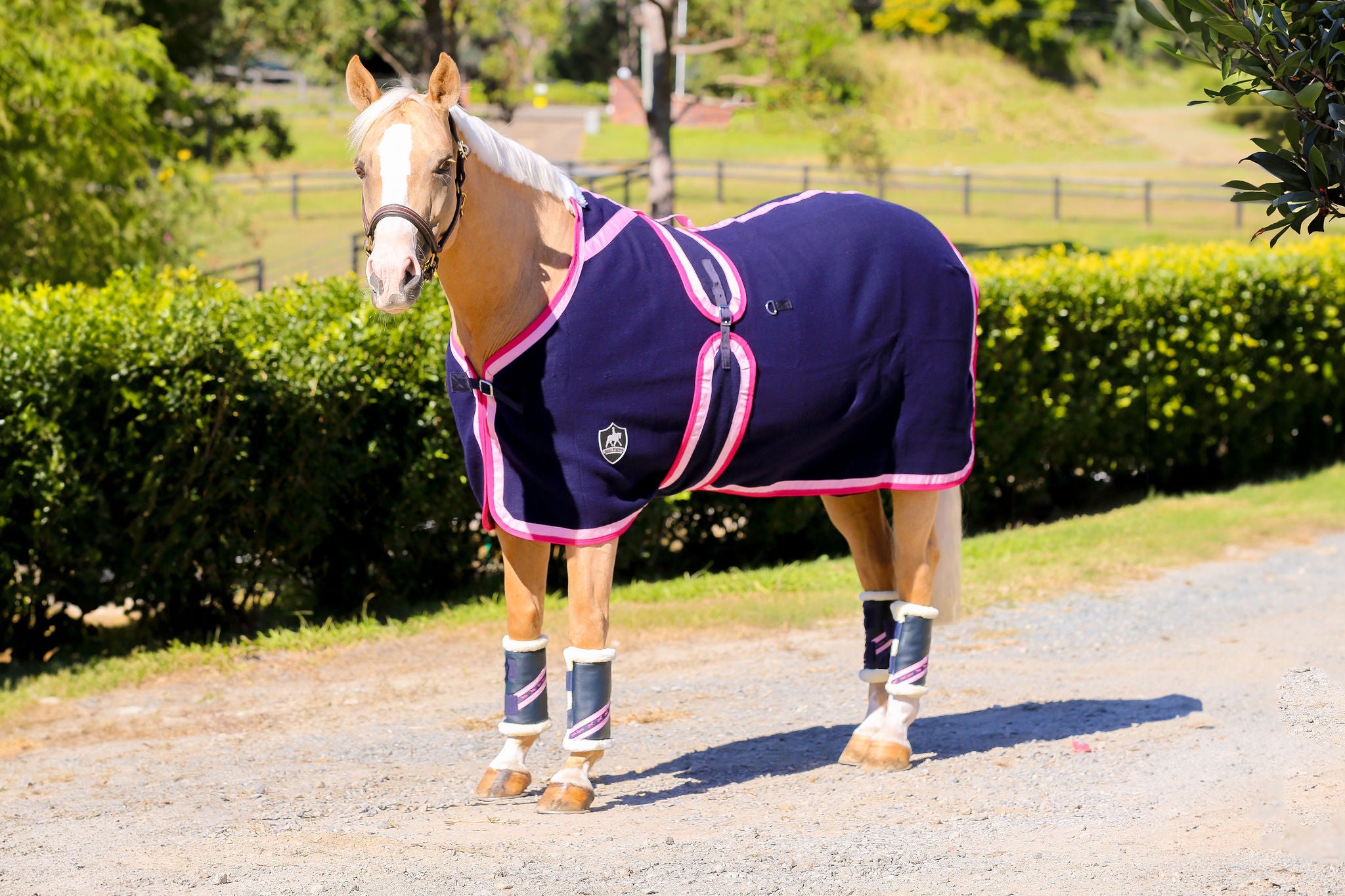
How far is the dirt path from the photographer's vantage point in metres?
4.13

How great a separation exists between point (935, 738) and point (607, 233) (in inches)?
105

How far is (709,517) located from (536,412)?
15.7 ft

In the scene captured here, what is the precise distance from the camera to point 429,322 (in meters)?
7.98

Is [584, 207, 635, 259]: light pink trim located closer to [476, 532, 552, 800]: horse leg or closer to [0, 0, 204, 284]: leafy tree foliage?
[476, 532, 552, 800]: horse leg

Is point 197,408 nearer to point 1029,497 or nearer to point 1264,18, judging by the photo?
point 1264,18

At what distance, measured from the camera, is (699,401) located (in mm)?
4742

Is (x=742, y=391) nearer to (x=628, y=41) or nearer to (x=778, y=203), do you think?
(x=778, y=203)

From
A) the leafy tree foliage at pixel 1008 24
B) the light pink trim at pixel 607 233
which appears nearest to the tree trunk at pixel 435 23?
the light pink trim at pixel 607 233

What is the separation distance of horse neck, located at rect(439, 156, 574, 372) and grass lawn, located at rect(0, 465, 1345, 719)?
333cm

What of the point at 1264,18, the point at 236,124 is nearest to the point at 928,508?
the point at 1264,18

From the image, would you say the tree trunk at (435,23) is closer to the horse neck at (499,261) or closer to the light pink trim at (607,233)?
the light pink trim at (607,233)

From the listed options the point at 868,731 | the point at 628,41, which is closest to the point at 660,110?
the point at 868,731

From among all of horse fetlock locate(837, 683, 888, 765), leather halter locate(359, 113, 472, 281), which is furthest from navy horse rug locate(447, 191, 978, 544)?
horse fetlock locate(837, 683, 888, 765)

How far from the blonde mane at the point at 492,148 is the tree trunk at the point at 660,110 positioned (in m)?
14.6
